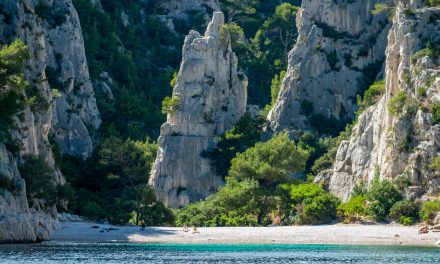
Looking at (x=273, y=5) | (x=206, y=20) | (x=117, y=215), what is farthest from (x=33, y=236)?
(x=273, y=5)

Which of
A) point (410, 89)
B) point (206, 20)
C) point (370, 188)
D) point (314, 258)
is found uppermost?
point (206, 20)

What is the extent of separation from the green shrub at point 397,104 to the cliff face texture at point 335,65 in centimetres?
2120

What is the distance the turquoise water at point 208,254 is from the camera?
291 feet

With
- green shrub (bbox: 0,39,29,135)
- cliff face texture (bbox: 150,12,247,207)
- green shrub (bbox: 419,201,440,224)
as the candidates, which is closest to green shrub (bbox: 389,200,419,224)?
green shrub (bbox: 419,201,440,224)

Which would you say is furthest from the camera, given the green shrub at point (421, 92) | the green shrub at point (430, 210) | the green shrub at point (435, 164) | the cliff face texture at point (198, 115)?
the cliff face texture at point (198, 115)

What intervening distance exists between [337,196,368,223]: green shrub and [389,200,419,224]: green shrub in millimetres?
3233

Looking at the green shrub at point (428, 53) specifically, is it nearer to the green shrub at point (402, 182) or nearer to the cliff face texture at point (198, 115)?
the green shrub at point (402, 182)

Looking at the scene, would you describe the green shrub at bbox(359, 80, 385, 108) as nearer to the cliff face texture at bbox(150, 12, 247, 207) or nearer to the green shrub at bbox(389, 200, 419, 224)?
the cliff face texture at bbox(150, 12, 247, 207)

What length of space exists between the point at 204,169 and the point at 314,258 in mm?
45166

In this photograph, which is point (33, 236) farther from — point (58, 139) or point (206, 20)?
point (206, 20)

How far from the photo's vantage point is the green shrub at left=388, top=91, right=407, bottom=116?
118475mm

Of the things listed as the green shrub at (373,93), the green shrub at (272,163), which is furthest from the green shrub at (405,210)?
the green shrub at (373,93)

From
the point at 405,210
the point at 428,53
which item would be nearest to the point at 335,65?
the point at 428,53

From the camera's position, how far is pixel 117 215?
11806 cm
